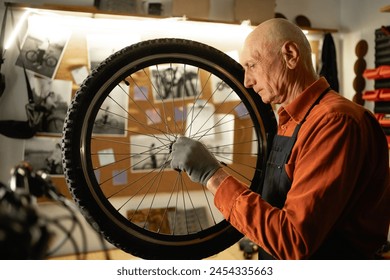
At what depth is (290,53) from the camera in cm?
83

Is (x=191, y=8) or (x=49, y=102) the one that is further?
(x=191, y=8)

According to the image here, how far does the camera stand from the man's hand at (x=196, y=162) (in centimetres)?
83

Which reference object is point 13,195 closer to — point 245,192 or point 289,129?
point 245,192

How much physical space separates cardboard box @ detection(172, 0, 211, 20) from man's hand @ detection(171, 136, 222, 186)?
28.9 inches

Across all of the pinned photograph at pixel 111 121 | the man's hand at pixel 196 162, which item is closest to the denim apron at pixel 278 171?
the man's hand at pixel 196 162

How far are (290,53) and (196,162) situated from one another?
0.30 metres

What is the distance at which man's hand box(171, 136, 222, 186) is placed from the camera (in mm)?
826

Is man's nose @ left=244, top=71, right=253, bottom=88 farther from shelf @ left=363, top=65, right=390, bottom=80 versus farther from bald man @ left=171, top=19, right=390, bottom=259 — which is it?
shelf @ left=363, top=65, right=390, bottom=80

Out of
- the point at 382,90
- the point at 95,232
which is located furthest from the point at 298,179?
the point at 382,90

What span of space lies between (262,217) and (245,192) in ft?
0.20

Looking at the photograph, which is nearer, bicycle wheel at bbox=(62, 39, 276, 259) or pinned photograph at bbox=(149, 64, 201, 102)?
bicycle wheel at bbox=(62, 39, 276, 259)

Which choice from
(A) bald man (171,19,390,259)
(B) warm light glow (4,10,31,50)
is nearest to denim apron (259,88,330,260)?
(A) bald man (171,19,390,259)

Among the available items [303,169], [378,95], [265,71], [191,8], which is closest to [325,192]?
[303,169]

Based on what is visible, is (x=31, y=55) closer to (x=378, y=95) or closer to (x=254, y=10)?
(x=254, y=10)
